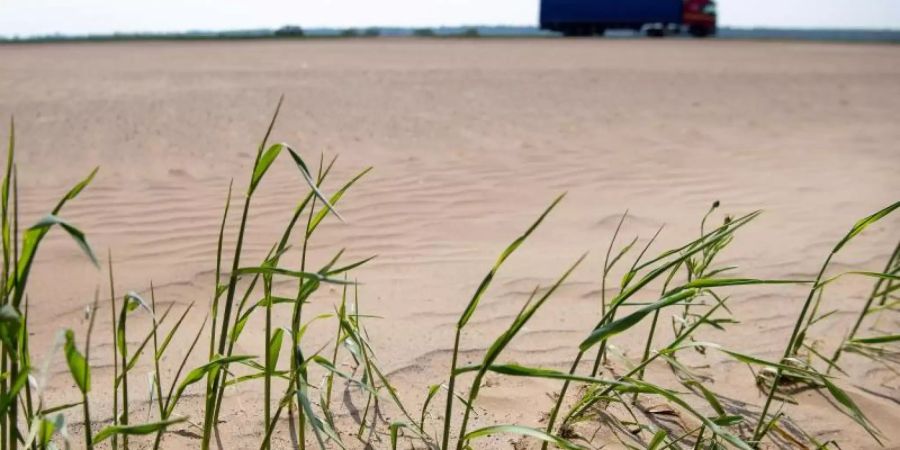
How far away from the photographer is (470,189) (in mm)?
5004

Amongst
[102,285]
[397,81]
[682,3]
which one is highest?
[682,3]

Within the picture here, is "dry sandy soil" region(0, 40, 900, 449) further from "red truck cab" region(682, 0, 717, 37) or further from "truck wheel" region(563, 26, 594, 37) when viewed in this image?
"truck wheel" region(563, 26, 594, 37)

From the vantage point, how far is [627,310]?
2898mm

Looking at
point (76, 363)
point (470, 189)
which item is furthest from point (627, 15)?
point (76, 363)

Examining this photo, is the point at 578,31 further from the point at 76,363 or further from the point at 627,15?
the point at 76,363

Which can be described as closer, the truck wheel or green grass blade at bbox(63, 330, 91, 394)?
green grass blade at bbox(63, 330, 91, 394)

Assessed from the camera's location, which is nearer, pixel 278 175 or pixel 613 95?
pixel 278 175

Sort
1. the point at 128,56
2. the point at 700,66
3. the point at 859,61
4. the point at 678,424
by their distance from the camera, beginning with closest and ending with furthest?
the point at 678,424, the point at 700,66, the point at 128,56, the point at 859,61

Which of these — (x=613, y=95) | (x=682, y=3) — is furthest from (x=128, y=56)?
(x=682, y=3)

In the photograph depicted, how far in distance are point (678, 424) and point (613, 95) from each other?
316 inches

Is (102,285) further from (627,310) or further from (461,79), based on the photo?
(461,79)

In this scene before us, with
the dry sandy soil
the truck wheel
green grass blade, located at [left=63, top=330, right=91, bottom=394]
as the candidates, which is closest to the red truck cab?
the truck wheel

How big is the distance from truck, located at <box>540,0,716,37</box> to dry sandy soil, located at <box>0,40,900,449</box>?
22.0 m

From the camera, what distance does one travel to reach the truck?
32.2 metres
